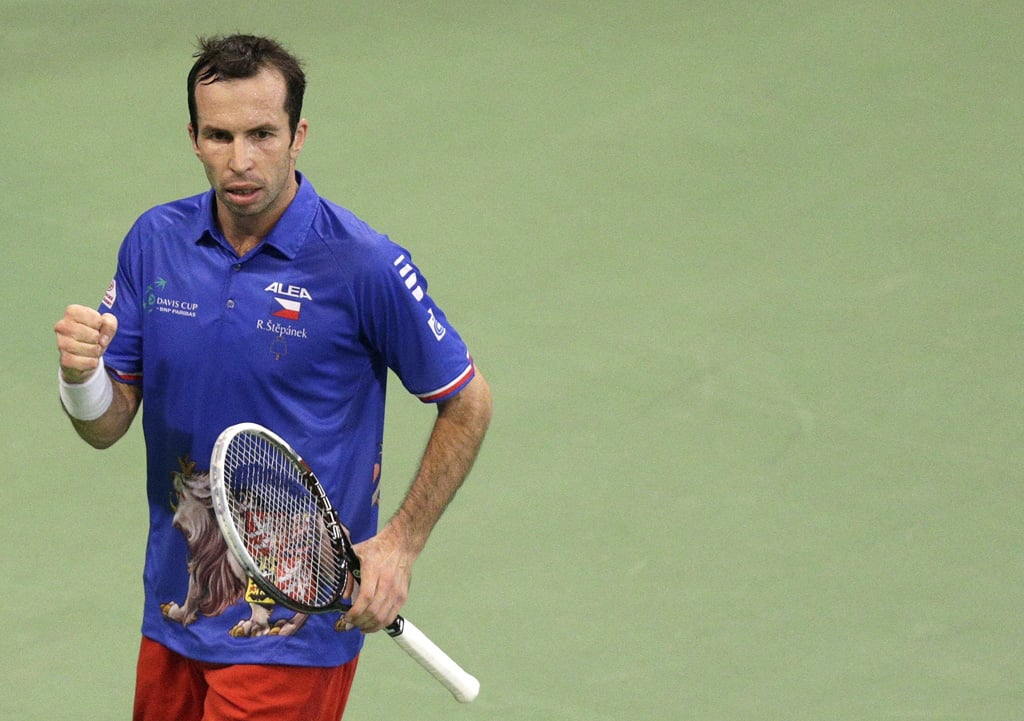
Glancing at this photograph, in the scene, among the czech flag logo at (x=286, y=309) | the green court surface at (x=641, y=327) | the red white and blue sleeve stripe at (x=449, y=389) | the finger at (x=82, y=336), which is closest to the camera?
the finger at (x=82, y=336)

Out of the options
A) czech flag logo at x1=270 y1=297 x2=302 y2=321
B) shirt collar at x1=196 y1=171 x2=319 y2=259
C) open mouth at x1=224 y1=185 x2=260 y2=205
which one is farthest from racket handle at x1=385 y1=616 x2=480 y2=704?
open mouth at x1=224 y1=185 x2=260 y2=205

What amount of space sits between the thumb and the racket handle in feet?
2.90

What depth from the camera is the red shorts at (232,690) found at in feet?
12.9

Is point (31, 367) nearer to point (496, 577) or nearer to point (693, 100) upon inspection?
point (496, 577)

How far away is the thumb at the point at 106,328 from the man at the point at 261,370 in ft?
0.32

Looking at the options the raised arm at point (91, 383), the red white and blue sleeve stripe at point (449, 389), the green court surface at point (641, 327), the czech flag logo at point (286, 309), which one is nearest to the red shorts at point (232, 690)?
the raised arm at point (91, 383)

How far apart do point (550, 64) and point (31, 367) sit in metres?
3.42

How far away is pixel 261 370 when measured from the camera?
3.82m

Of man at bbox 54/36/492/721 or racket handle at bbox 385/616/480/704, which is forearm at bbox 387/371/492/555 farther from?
racket handle at bbox 385/616/480/704

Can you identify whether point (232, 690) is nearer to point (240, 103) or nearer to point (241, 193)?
point (241, 193)

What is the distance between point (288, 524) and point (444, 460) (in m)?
0.37

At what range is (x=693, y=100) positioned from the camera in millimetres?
8805

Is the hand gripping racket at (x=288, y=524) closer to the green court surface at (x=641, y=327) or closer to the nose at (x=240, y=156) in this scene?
the nose at (x=240, y=156)

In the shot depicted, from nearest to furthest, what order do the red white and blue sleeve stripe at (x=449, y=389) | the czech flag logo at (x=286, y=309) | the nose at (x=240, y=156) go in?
the nose at (x=240, y=156) → the czech flag logo at (x=286, y=309) → the red white and blue sleeve stripe at (x=449, y=389)
